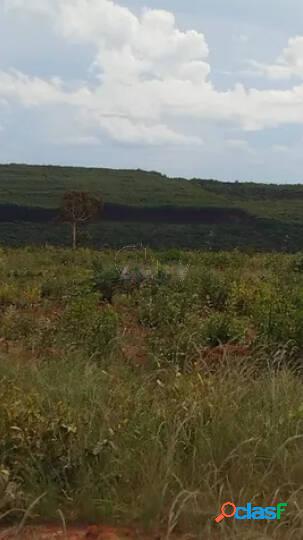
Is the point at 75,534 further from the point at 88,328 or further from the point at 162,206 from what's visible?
the point at 162,206

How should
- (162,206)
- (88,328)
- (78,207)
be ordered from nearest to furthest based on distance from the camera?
(88,328) → (78,207) → (162,206)

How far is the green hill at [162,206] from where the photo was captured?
4138 cm

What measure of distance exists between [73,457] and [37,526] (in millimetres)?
398

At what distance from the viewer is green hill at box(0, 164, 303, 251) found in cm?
4138

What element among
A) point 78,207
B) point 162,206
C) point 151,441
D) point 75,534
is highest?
point 151,441

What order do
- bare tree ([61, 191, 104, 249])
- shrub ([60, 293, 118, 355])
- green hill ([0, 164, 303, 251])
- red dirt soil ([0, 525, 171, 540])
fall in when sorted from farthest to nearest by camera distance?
green hill ([0, 164, 303, 251]) → bare tree ([61, 191, 104, 249]) → shrub ([60, 293, 118, 355]) → red dirt soil ([0, 525, 171, 540])

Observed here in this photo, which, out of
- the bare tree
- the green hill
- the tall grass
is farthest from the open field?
the bare tree

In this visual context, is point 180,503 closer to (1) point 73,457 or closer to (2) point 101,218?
(1) point 73,457

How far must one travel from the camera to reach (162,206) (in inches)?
2162

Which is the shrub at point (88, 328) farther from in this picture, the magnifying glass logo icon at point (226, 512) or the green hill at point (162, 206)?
the green hill at point (162, 206)

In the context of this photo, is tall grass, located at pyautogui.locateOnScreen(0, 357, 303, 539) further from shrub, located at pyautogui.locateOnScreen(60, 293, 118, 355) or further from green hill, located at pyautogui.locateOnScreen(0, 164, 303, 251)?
green hill, located at pyautogui.locateOnScreen(0, 164, 303, 251)

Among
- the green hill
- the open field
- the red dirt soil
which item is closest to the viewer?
the red dirt soil

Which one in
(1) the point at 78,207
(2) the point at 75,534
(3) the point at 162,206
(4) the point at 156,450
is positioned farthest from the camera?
(3) the point at 162,206

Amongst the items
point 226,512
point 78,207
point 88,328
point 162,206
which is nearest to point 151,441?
point 226,512
